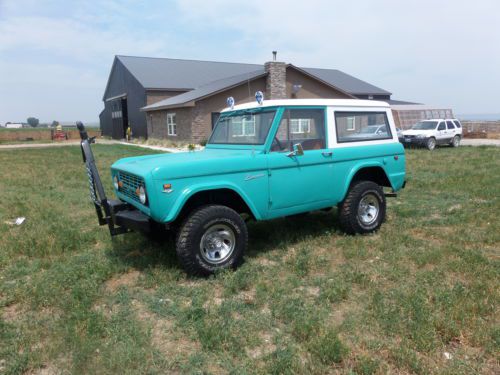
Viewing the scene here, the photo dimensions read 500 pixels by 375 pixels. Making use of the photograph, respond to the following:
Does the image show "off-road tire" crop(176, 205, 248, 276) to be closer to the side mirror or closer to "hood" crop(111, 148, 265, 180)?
"hood" crop(111, 148, 265, 180)

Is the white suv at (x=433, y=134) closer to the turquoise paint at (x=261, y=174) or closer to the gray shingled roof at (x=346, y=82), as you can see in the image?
the gray shingled roof at (x=346, y=82)

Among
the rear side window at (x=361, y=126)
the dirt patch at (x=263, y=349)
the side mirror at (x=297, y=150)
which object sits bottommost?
the dirt patch at (x=263, y=349)

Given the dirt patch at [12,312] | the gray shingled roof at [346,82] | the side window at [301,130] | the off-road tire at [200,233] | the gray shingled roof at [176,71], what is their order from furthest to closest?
the gray shingled roof at [346,82], the gray shingled roof at [176,71], the side window at [301,130], the off-road tire at [200,233], the dirt patch at [12,312]

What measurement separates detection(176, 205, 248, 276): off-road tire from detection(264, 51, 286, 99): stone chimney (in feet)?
61.8

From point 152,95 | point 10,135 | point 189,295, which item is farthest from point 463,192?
point 10,135

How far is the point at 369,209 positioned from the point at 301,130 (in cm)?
175

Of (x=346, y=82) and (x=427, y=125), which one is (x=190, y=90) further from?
(x=427, y=125)

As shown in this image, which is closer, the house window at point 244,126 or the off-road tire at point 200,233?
the off-road tire at point 200,233

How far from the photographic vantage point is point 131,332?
10.9 feet

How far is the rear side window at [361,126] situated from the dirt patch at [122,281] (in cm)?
312

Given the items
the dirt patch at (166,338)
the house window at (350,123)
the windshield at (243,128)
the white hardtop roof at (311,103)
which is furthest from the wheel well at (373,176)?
the dirt patch at (166,338)

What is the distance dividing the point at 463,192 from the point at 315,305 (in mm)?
6166

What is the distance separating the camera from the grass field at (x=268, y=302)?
2.96 meters

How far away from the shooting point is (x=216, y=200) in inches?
185
